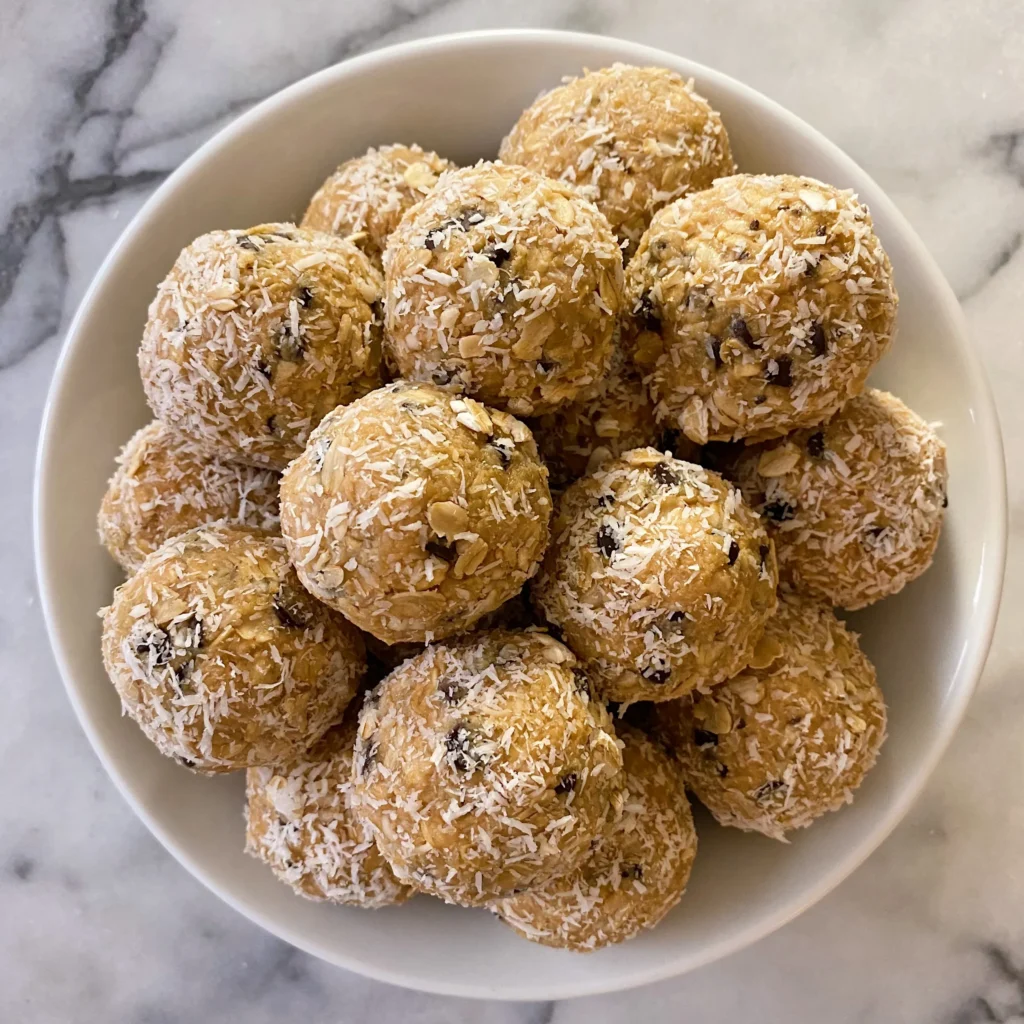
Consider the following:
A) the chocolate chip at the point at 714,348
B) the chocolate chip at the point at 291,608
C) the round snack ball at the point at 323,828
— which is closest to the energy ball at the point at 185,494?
the chocolate chip at the point at 291,608

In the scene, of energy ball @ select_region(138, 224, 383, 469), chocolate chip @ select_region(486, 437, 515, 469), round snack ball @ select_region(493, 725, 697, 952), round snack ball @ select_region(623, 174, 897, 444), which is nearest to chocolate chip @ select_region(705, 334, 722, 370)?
round snack ball @ select_region(623, 174, 897, 444)

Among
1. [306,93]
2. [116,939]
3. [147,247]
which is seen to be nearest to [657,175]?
[306,93]

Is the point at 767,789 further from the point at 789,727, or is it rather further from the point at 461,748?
the point at 461,748

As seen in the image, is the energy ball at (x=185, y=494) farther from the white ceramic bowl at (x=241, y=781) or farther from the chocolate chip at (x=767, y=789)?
the chocolate chip at (x=767, y=789)


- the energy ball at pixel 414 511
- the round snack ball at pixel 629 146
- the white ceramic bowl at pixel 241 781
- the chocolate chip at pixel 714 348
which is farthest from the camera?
the white ceramic bowl at pixel 241 781

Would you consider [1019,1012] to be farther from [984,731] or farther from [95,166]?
[95,166]

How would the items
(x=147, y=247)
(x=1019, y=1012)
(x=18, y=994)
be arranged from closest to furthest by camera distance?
(x=147, y=247)
(x=1019, y=1012)
(x=18, y=994)

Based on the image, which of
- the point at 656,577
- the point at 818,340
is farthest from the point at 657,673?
the point at 818,340
